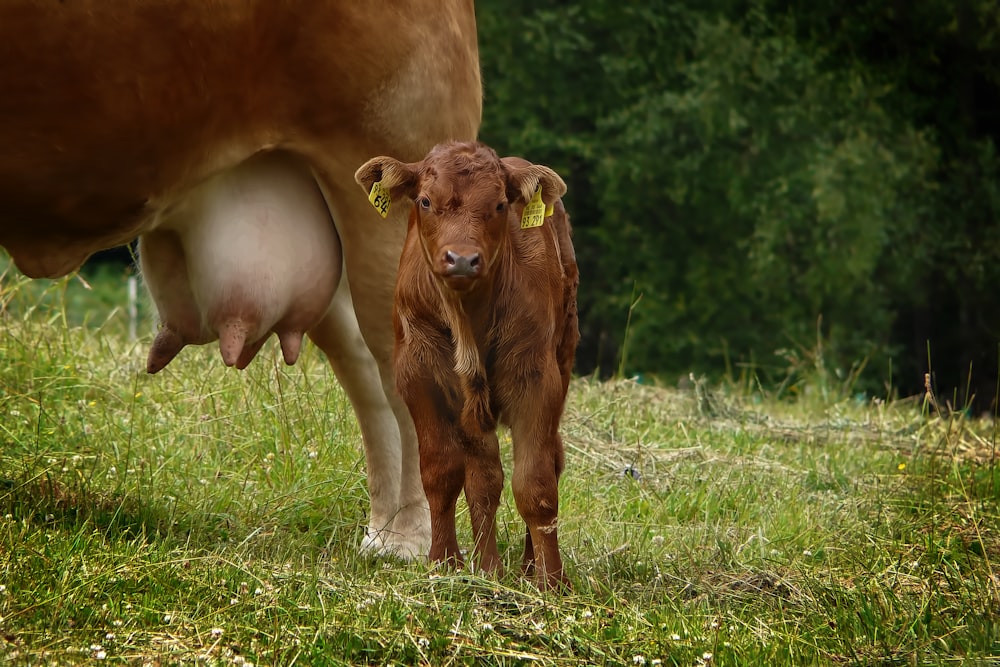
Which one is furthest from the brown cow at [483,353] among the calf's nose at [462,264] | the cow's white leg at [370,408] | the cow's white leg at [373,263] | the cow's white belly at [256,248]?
the cow's white leg at [370,408]

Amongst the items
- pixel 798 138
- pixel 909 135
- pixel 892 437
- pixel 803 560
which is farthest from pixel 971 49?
pixel 803 560

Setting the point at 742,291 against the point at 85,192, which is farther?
the point at 742,291

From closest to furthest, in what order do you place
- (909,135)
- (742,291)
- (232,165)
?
(232,165) → (909,135) → (742,291)

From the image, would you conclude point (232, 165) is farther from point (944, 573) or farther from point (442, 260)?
point (944, 573)

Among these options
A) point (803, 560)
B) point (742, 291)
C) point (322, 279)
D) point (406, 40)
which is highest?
point (406, 40)

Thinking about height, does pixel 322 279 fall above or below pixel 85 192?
below

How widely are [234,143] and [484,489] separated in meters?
1.23

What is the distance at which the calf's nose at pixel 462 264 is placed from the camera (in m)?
3.23

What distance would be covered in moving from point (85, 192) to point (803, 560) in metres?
2.40

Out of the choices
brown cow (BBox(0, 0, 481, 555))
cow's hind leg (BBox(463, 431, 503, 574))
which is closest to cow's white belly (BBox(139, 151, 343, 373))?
brown cow (BBox(0, 0, 481, 555))

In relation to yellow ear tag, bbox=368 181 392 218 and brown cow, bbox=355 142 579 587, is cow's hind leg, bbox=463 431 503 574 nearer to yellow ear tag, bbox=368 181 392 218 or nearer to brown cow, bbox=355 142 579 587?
brown cow, bbox=355 142 579 587

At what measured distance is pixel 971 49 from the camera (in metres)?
12.4

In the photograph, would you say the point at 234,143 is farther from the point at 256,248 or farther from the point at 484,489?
the point at 484,489

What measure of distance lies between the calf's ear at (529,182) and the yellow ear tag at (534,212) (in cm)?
2
